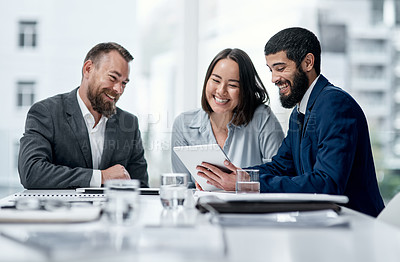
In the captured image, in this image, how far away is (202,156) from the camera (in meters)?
1.86

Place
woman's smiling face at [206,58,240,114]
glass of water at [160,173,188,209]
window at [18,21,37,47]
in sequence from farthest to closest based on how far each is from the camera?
window at [18,21,37,47]
woman's smiling face at [206,58,240,114]
glass of water at [160,173,188,209]

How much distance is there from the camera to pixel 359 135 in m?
Answer: 2.00

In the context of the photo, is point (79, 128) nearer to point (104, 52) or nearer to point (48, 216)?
point (104, 52)

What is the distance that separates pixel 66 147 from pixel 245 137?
3.28 feet

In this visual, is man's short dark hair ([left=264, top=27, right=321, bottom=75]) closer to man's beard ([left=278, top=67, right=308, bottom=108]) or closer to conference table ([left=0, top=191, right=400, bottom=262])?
man's beard ([left=278, top=67, right=308, bottom=108])

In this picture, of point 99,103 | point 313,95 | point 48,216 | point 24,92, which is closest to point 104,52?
point 99,103

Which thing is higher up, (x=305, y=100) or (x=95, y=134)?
(x=305, y=100)

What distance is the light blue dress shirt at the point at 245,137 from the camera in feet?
8.86

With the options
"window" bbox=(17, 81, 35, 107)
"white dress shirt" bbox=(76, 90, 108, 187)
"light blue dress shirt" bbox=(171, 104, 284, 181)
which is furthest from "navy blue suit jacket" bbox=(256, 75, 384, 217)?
"window" bbox=(17, 81, 35, 107)

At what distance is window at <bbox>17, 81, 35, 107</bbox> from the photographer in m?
3.66

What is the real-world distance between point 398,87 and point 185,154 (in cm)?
288

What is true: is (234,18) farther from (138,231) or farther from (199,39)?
(138,231)

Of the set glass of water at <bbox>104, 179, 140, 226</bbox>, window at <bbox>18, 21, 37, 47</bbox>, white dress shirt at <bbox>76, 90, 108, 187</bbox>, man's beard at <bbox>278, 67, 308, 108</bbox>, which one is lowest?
glass of water at <bbox>104, 179, 140, 226</bbox>

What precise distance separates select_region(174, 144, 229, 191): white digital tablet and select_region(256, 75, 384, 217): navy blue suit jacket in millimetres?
199
